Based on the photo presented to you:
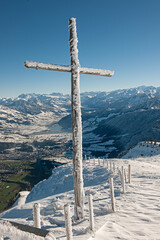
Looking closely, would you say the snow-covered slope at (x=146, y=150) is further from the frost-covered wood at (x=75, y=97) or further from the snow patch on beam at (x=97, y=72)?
the frost-covered wood at (x=75, y=97)

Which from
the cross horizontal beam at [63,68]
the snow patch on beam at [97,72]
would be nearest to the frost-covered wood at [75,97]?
the cross horizontal beam at [63,68]

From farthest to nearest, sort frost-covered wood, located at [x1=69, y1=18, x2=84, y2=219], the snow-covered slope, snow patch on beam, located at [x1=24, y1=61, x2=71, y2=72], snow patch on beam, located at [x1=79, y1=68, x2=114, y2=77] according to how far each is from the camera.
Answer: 1. the snow-covered slope
2. snow patch on beam, located at [x1=79, y1=68, x2=114, y2=77]
3. frost-covered wood, located at [x1=69, y1=18, x2=84, y2=219]
4. snow patch on beam, located at [x1=24, y1=61, x2=71, y2=72]

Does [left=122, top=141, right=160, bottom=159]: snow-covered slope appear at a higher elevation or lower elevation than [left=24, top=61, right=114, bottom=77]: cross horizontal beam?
lower

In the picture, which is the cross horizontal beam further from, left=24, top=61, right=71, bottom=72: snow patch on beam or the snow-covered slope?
the snow-covered slope

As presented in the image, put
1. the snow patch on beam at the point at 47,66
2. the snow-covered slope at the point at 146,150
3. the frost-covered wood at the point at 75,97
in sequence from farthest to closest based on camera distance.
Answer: the snow-covered slope at the point at 146,150
the frost-covered wood at the point at 75,97
the snow patch on beam at the point at 47,66

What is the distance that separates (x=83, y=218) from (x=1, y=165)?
6588 inches

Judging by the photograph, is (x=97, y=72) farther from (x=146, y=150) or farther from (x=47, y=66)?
(x=146, y=150)

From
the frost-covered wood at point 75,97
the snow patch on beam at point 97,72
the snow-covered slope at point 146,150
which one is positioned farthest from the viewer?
the snow-covered slope at point 146,150

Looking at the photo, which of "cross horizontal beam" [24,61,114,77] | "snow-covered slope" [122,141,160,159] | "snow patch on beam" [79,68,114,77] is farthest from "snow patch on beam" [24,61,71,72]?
"snow-covered slope" [122,141,160,159]

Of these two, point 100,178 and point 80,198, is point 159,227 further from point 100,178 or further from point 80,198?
point 100,178

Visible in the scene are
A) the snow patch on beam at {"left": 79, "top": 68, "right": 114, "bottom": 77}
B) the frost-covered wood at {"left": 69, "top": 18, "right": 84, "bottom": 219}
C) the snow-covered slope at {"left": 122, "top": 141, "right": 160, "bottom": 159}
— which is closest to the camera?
the frost-covered wood at {"left": 69, "top": 18, "right": 84, "bottom": 219}

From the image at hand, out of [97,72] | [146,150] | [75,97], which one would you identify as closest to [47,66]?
[75,97]

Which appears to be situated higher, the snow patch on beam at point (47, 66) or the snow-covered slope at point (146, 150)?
the snow patch on beam at point (47, 66)

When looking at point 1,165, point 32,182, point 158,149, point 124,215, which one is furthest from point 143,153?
point 1,165
